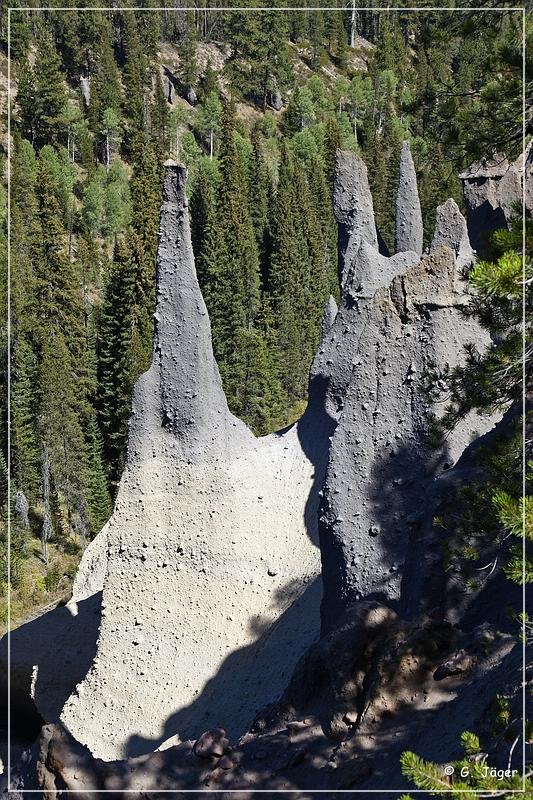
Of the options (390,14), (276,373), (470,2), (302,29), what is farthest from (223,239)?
(390,14)

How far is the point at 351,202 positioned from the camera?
1691 cm

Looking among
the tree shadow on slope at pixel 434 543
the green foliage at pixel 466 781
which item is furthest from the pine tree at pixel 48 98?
the green foliage at pixel 466 781

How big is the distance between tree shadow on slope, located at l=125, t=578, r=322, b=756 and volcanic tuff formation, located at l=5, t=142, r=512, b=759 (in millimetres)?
18

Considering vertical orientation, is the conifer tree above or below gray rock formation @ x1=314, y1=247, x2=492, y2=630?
above

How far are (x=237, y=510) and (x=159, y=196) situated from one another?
76.4 ft

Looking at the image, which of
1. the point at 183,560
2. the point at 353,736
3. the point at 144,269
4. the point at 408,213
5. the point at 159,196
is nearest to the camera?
the point at 353,736

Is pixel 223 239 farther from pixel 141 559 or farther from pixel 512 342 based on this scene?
pixel 512 342

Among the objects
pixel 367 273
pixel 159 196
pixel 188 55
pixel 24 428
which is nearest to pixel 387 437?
pixel 367 273

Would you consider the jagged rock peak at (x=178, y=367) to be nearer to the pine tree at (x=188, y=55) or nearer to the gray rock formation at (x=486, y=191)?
the gray rock formation at (x=486, y=191)

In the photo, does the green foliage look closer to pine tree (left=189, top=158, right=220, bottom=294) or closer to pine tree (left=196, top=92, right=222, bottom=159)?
pine tree (left=189, top=158, right=220, bottom=294)

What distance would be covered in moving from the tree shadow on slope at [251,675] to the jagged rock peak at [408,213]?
34.0 ft

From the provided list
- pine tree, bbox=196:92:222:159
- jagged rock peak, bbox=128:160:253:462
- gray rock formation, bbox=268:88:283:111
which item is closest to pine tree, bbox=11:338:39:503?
jagged rock peak, bbox=128:160:253:462

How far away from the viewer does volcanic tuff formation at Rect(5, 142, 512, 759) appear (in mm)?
8562

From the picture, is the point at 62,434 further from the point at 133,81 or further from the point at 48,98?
the point at 133,81
